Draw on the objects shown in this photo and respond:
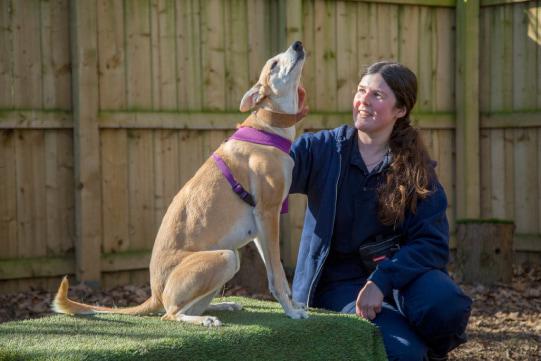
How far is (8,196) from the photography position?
248 inches

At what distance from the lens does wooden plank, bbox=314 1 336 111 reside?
293 inches

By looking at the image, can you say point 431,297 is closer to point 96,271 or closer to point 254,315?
point 254,315

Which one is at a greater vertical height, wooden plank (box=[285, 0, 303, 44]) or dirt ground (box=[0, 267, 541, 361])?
wooden plank (box=[285, 0, 303, 44])

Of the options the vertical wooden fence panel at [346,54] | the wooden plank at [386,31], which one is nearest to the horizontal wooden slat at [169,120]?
the vertical wooden fence panel at [346,54]

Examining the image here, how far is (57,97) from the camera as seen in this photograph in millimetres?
6426

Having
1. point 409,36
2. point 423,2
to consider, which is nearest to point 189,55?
point 409,36

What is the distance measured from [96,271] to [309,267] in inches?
119

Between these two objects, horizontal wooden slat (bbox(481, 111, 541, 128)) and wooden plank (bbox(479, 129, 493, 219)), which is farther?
wooden plank (bbox(479, 129, 493, 219))

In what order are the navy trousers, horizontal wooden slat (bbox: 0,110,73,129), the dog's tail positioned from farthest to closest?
1. horizontal wooden slat (bbox: 0,110,73,129)
2. the navy trousers
3. the dog's tail

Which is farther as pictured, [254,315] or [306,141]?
[306,141]

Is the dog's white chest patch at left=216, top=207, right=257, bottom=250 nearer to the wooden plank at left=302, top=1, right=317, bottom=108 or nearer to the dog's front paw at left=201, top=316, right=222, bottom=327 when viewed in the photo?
the dog's front paw at left=201, top=316, right=222, bottom=327

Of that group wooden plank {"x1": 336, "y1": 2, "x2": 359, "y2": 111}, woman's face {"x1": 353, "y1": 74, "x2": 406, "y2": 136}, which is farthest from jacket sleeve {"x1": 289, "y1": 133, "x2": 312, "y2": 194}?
wooden plank {"x1": 336, "y1": 2, "x2": 359, "y2": 111}

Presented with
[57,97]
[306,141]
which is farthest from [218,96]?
[306,141]

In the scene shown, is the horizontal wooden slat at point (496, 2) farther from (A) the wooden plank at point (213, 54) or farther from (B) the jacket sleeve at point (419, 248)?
(B) the jacket sleeve at point (419, 248)
